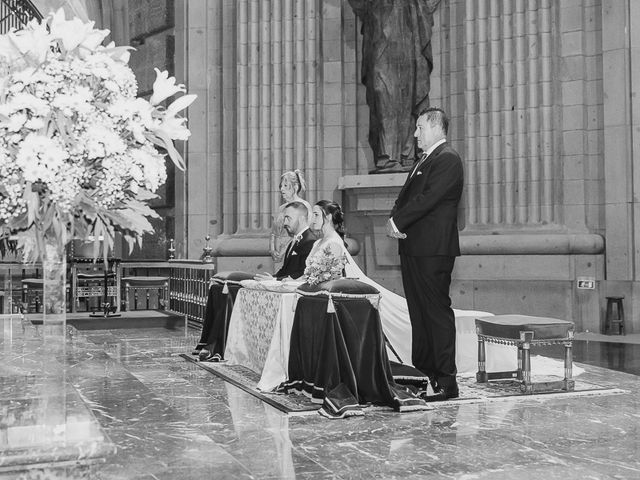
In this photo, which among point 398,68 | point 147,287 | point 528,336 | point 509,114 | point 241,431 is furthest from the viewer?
point 147,287

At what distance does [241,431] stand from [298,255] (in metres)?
2.60

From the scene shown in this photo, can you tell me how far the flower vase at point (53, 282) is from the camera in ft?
7.33

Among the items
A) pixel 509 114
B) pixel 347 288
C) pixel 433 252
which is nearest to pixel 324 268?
pixel 347 288

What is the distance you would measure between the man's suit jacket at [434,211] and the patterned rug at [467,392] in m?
1.01

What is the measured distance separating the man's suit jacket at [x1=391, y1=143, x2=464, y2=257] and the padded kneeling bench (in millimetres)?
736

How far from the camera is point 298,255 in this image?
6.95 metres

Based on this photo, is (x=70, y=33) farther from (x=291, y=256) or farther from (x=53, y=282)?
(x=291, y=256)

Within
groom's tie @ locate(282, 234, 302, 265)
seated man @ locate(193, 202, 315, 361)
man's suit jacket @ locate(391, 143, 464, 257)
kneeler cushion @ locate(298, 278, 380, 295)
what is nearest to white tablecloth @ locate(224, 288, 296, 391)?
seated man @ locate(193, 202, 315, 361)

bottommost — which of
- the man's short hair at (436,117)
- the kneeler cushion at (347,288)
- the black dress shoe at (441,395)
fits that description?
the black dress shoe at (441,395)

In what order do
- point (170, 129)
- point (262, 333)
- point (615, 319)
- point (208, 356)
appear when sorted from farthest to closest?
point (615, 319) < point (208, 356) < point (262, 333) < point (170, 129)

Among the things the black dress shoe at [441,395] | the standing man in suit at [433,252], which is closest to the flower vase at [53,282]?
the standing man in suit at [433,252]

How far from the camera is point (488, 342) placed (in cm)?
635

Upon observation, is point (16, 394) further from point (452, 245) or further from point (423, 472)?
point (452, 245)

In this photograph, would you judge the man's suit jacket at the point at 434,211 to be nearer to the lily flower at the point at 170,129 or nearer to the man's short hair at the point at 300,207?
the man's short hair at the point at 300,207
